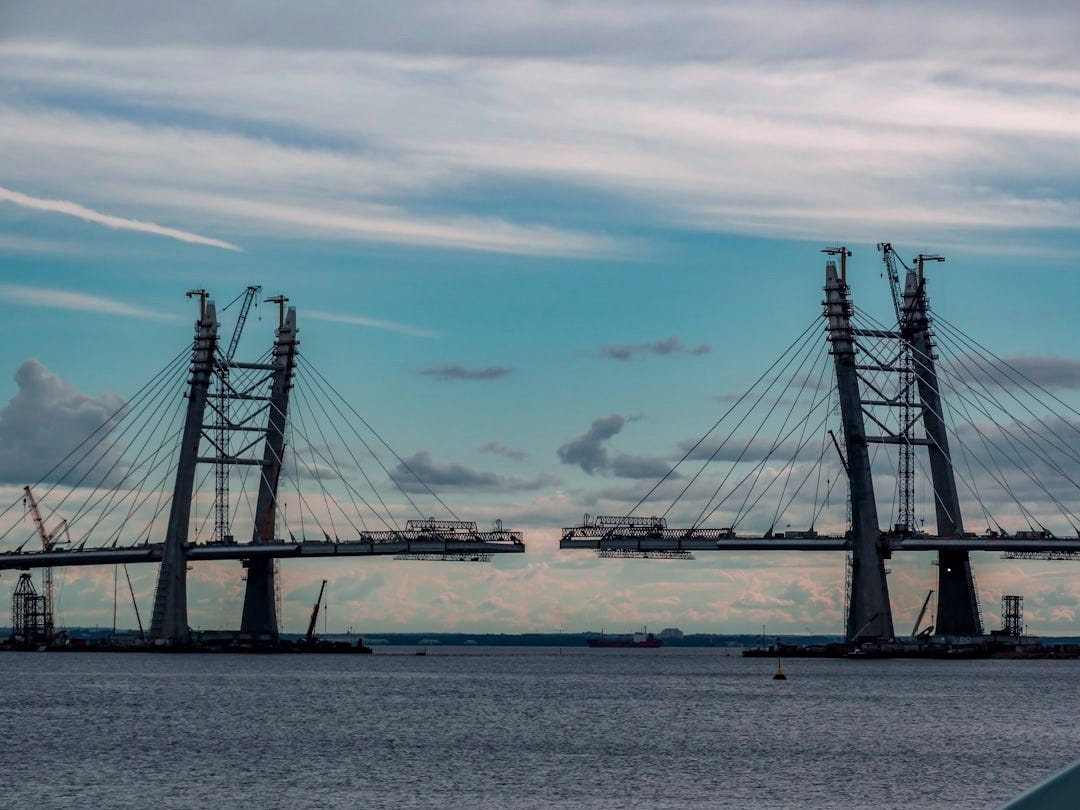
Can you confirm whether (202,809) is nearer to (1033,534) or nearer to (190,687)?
(190,687)

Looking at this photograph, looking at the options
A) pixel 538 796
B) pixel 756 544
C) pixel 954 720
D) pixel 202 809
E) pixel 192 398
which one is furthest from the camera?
pixel 192 398

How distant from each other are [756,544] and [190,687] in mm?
46966

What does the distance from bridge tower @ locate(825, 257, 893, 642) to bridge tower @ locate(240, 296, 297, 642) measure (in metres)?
45.7

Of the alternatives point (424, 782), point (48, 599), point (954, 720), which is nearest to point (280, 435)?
point (48, 599)

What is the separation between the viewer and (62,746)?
5284 cm

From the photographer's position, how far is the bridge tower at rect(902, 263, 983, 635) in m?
122

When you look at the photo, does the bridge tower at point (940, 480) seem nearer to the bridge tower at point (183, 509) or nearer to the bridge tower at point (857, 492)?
the bridge tower at point (857, 492)

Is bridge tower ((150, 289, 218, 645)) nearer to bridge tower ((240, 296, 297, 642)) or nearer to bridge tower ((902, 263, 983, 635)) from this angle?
bridge tower ((240, 296, 297, 642))

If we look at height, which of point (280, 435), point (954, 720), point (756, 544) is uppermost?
point (280, 435)

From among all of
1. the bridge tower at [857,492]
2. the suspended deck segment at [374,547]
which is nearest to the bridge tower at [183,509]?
the suspended deck segment at [374,547]

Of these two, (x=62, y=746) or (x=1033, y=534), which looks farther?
(x=1033, y=534)

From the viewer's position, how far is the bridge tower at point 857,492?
113125 millimetres

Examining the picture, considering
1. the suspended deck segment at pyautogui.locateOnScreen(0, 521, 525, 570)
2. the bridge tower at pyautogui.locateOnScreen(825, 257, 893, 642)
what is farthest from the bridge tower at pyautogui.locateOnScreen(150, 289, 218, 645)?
the bridge tower at pyautogui.locateOnScreen(825, 257, 893, 642)

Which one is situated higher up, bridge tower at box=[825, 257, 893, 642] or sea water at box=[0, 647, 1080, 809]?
bridge tower at box=[825, 257, 893, 642]
